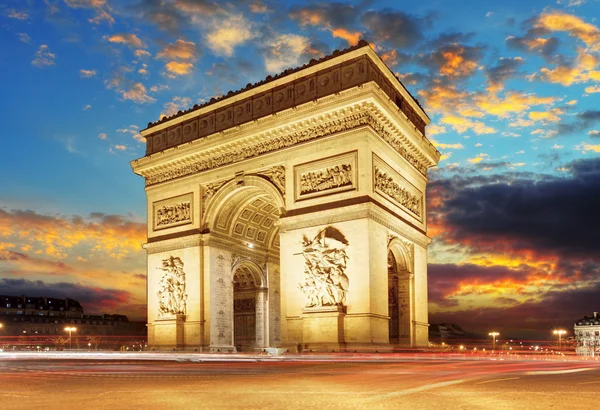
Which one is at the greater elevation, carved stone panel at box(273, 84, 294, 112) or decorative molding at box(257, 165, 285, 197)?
carved stone panel at box(273, 84, 294, 112)

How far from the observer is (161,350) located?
2841 centimetres

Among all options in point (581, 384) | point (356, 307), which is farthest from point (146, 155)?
point (581, 384)

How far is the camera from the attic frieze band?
24.3 metres

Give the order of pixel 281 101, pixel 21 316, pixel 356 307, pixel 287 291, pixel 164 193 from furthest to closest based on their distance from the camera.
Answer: pixel 21 316 < pixel 164 193 < pixel 281 101 < pixel 287 291 < pixel 356 307

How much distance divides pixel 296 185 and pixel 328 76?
187 inches

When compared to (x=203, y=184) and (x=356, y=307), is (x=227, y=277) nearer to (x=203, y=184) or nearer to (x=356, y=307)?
(x=203, y=184)

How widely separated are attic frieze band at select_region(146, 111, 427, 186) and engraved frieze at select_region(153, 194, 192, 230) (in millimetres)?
1192

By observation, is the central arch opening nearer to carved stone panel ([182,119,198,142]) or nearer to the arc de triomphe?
the arc de triomphe

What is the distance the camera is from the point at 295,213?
25.0 metres

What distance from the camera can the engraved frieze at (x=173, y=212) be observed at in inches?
1159

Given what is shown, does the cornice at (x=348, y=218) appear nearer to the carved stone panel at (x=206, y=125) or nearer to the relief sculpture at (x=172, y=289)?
the relief sculpture at (x=172, y=289)

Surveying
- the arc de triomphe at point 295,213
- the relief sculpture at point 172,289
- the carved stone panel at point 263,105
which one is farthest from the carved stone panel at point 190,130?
the relief sculpture at point 172,289

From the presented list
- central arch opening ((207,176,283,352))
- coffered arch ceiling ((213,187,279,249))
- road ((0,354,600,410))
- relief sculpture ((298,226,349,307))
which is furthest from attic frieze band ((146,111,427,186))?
road ((0,354,600,410))

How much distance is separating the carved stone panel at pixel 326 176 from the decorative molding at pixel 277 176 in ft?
2.48
